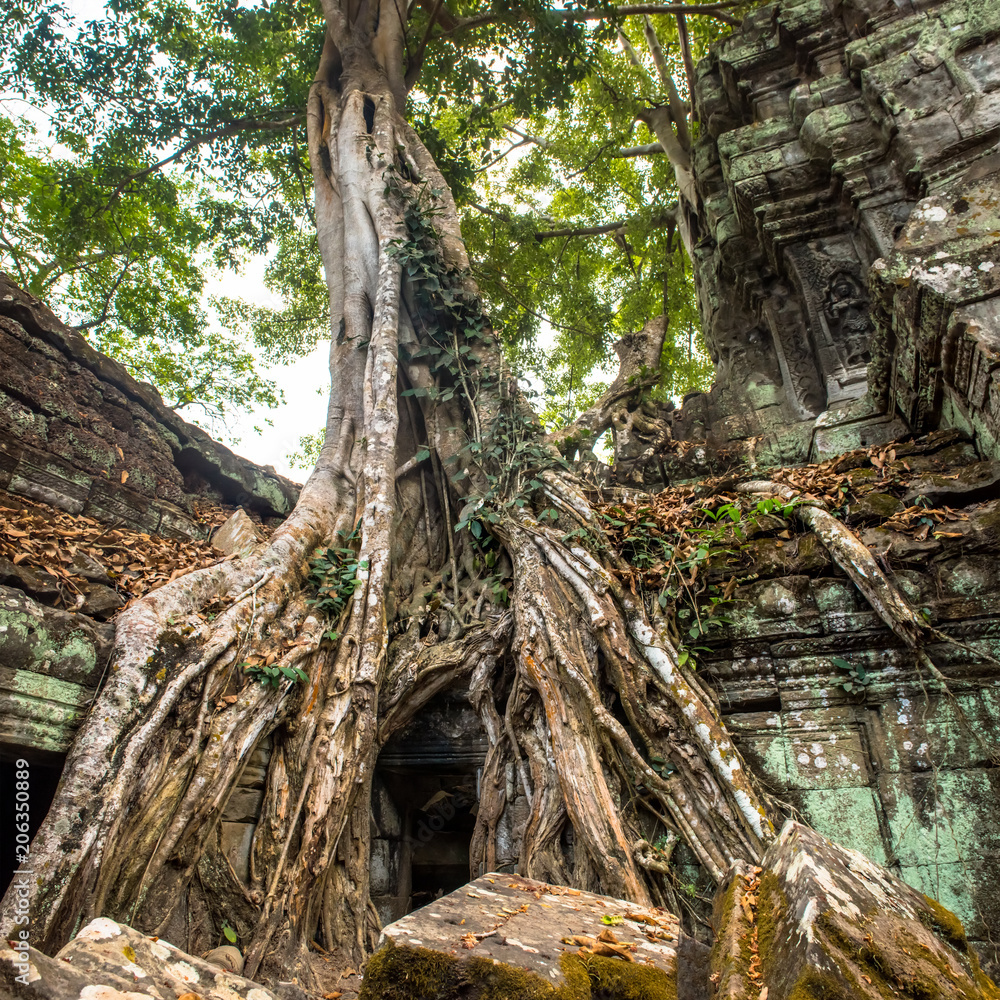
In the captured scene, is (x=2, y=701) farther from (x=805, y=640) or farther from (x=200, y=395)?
(x=200, y=395)

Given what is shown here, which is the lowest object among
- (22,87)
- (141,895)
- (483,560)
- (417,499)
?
(141,895)

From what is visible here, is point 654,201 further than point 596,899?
Yes

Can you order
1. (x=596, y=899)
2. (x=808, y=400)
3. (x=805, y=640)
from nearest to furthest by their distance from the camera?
(x=596, y=899), (x=805, y=640), (x=808, y=400)

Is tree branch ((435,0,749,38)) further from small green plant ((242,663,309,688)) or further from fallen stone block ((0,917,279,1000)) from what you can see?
fallen stone block ((0,917,279,1000))

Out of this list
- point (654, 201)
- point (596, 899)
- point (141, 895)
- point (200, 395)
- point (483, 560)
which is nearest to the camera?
point (596, 899)

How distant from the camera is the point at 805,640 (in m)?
2.96

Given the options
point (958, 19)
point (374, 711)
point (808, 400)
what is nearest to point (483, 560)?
point (374, 711)

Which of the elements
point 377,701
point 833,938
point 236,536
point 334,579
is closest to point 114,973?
point 833,938

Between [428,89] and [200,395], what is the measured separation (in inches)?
237

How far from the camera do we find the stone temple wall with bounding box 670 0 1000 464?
3336mm

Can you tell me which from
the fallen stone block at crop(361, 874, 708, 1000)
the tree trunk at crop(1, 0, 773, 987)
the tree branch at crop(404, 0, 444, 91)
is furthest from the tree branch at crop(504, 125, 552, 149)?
the fallen stone block at crop(361, 874, 708, 1000)

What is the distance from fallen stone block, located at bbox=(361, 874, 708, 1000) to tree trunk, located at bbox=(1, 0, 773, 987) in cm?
99

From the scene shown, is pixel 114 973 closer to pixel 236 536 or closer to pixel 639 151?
pixel 236 536

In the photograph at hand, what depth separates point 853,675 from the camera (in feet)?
9.29
